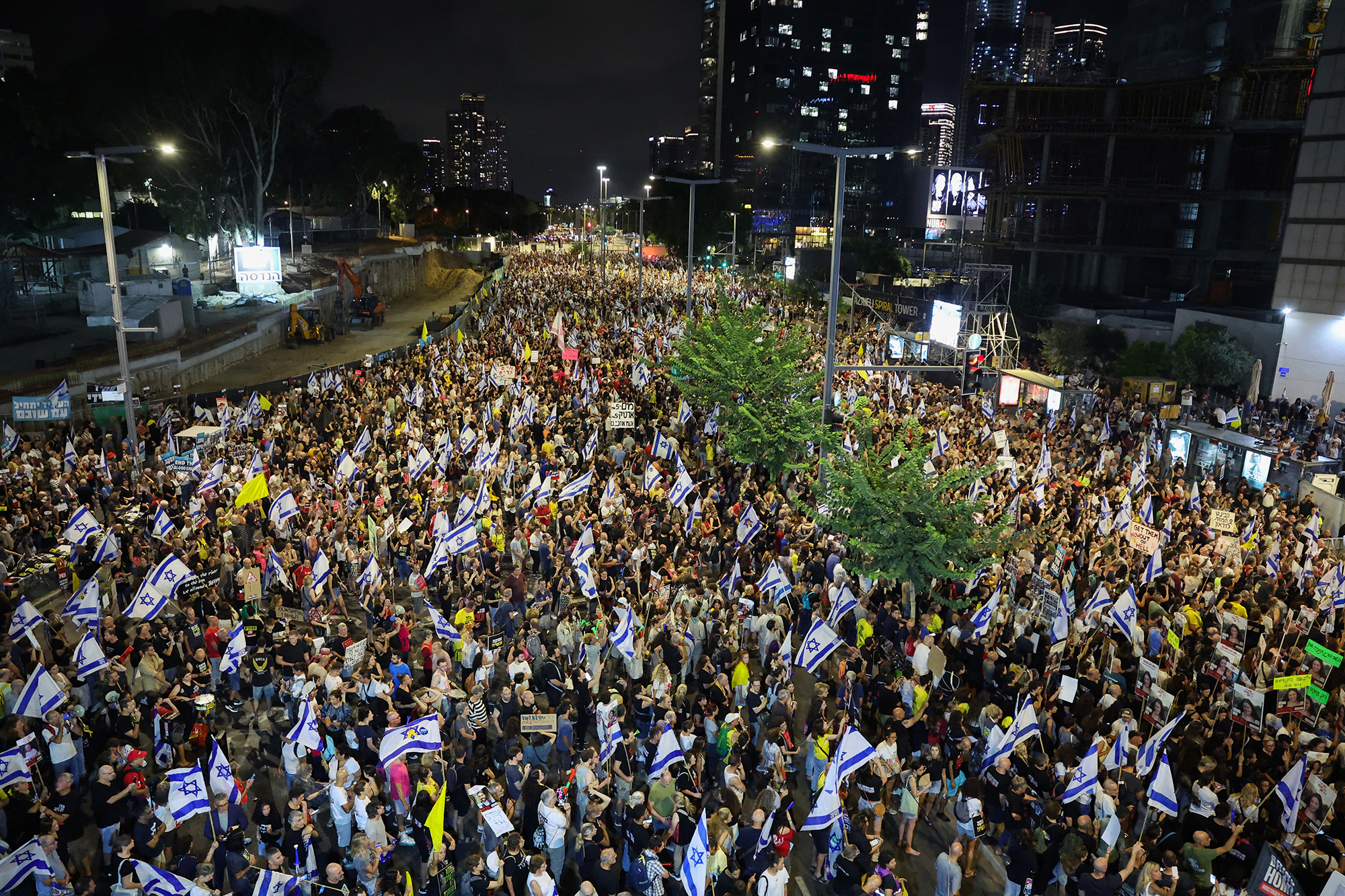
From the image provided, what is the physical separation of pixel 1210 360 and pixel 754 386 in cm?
2113

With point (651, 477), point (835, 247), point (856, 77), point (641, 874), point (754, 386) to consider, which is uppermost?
point (856, 77)

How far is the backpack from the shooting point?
836cm

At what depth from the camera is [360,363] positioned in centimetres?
3522

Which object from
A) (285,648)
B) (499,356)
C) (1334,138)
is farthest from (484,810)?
(1334,138)

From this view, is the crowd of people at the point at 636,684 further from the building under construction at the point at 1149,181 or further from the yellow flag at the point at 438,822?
the building under construction at the point at 1149,181

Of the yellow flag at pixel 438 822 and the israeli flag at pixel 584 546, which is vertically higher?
the israeli flag at pixel 584 546

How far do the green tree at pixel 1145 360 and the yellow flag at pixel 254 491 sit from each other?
32104 millimetres

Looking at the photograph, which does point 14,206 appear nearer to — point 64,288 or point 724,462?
point 64,288

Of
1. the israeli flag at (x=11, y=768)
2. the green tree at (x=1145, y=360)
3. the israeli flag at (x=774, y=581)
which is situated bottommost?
the israeli flag at (x=11, y=768)

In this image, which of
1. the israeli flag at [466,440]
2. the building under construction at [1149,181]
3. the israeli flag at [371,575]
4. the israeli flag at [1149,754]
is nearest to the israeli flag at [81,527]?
the israeli flag at [371,575]

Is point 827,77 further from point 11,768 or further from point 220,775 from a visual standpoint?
point 11,768

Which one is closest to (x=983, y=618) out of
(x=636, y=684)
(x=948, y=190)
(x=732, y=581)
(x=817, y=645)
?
(x=817, y=645)

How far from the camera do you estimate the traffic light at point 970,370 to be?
25828 mm

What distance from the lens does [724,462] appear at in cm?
2247
